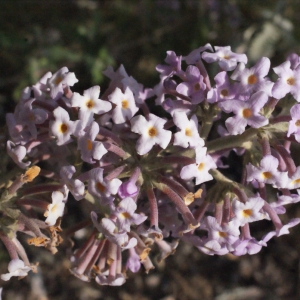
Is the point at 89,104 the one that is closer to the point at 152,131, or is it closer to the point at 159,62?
the point at 152,131

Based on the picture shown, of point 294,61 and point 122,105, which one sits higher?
point 294,61

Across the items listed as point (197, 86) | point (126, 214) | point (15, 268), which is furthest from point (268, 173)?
point (15, 268)

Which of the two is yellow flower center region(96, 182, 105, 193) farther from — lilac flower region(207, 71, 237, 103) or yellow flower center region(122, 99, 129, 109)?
lilac flower region(207, 71, 237, 103)

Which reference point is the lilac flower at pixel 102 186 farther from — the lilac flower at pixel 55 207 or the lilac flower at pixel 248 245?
the lilac flower at pixel 248 245

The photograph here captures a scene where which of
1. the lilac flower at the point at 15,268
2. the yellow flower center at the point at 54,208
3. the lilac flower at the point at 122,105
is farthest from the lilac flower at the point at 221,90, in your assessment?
the lilac flower at the point at 15,268

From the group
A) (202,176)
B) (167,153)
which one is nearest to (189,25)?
(167,153)

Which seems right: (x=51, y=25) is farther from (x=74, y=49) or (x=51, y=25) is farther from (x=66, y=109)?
(x=66, y=109)

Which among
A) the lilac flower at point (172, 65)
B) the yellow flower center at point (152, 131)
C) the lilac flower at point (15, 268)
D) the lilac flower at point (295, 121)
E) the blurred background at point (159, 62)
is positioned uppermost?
the lilac flower at point (172, 65)
